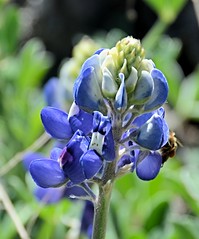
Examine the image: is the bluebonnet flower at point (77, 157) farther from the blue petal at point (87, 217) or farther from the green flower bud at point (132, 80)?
the blue petal at point (87, 217)

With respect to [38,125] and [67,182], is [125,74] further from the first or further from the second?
[38,125]

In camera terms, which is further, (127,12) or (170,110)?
(127,12)

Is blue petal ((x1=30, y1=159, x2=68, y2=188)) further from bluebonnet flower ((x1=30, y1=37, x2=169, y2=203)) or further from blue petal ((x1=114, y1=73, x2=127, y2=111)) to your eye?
blue petal ((x1=114, y1=73, x2=127, y2=111))

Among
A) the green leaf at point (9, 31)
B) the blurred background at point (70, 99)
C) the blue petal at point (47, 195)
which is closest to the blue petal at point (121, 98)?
the blurred background at point (70, 99)

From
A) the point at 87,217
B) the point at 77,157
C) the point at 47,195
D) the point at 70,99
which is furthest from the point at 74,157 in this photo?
the point at 70,99

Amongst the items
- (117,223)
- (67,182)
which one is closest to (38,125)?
(117,223)

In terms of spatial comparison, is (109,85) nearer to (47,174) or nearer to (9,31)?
(47,174)

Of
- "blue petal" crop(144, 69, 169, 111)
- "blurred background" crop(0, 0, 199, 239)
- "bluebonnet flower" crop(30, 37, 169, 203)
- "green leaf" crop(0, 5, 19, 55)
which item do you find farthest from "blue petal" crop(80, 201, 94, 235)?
"green leaf" crop(0, 5, 19, 55)

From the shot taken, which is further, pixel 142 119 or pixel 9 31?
pixel 9 31
